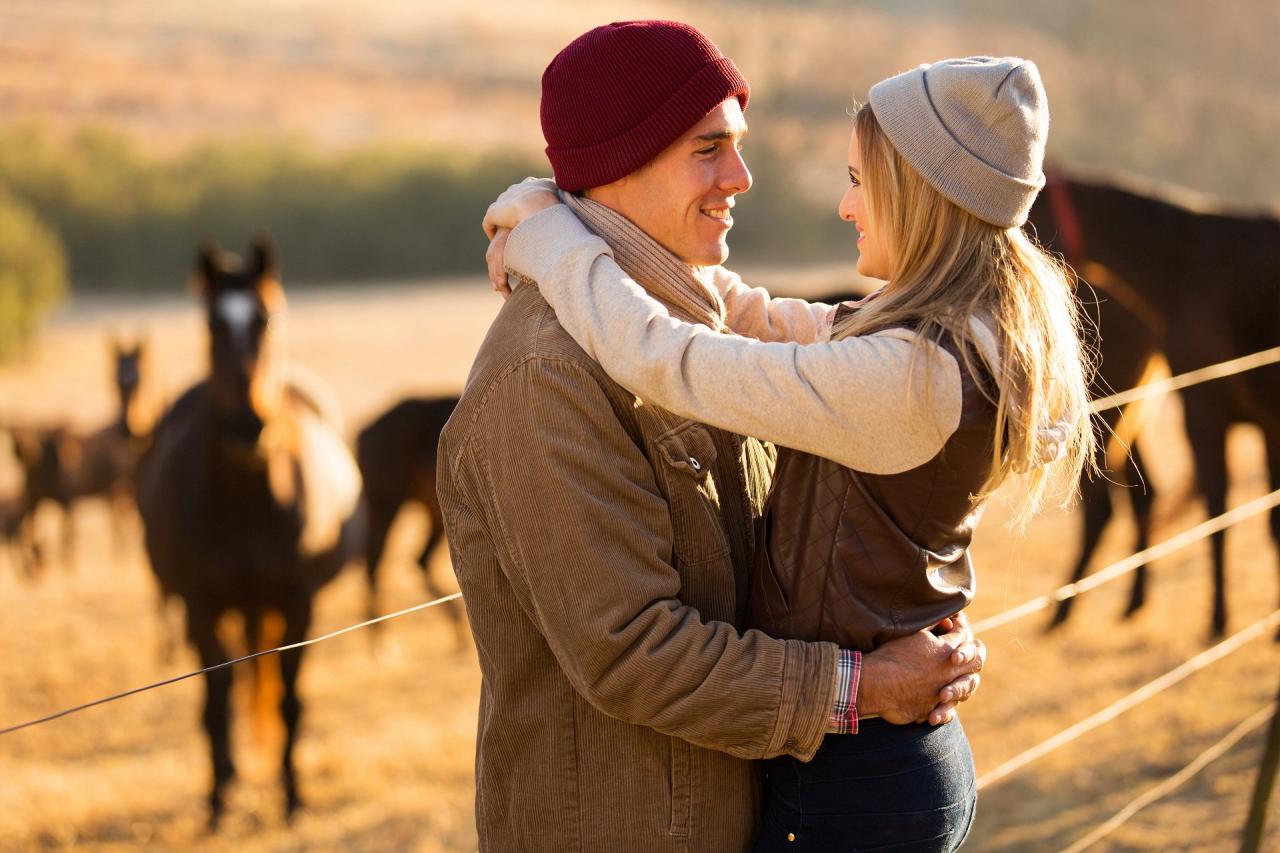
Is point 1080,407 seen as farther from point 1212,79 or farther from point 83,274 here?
point 1212,79

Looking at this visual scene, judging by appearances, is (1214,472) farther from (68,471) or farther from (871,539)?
A: (68,471)

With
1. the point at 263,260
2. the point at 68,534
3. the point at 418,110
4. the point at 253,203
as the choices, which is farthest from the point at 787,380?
the point at 418,110

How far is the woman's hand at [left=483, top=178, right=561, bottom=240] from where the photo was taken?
1.51 meters

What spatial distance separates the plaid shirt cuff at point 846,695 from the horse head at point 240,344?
3.51m

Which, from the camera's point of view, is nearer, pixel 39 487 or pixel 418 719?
pixel 418 719

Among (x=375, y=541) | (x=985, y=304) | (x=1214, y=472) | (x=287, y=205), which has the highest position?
(x=985, y=304)

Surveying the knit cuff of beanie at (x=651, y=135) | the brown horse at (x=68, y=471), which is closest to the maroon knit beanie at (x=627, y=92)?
the knit cuff of beanie at (x=651, y=135)

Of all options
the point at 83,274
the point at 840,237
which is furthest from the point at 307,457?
the point at 840,237

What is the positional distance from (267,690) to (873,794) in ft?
12.0

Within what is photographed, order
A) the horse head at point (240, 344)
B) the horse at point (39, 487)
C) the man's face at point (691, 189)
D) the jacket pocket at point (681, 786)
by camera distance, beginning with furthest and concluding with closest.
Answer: the horse at point (39, 487) < the horse head at point (240, 344) < the man's face at point (691, 189) < the jacket pocket at point (681, 786)

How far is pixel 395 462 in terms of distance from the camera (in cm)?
638

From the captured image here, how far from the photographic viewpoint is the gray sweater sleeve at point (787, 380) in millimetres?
1275

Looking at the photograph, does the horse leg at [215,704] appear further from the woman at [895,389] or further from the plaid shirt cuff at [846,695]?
the plaid shirt cuff at [846,695]

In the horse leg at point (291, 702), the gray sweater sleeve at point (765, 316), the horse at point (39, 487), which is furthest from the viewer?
the horse at point (39, 487)
